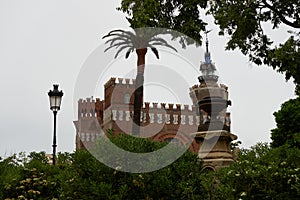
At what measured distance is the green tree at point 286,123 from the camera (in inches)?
614

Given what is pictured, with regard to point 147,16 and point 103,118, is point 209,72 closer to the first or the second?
point 103,118

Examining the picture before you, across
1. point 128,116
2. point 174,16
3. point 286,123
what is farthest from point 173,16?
point 128,116

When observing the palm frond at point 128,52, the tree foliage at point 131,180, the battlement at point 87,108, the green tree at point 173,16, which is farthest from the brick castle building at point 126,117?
the tree foliage at point 131,180

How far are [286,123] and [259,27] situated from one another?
15.4 feet

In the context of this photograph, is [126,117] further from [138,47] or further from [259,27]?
[259,27]

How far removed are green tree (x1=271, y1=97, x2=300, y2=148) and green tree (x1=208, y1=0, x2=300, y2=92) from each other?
398 cm

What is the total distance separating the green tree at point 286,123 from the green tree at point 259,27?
398cm

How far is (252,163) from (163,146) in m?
1.41

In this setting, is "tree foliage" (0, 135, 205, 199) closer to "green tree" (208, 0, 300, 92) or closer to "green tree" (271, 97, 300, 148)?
"green tree" (208, 0, 300, 92)

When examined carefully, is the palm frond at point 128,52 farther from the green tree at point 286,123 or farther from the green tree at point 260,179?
the green tree at point 260,179

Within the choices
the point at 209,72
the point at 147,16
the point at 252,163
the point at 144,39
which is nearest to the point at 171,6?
the point at 147,16

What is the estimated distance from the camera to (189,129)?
144 ft

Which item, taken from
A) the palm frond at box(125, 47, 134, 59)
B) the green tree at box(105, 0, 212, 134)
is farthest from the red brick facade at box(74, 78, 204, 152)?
the green tree at box(105, 0, 212, 134)

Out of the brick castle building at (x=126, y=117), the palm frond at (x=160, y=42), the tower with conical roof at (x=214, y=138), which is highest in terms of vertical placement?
the brick castle building at (x=126, y=117)
